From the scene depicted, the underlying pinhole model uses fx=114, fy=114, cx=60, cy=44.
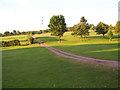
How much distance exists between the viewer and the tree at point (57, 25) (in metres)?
65.8

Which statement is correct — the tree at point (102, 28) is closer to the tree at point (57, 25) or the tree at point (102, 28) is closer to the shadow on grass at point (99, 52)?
the tree at point (57, 25)

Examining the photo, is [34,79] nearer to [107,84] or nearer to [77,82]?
[77,82]

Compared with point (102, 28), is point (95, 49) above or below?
below

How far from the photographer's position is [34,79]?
12.6 meters

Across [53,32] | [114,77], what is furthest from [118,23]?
[114,77]

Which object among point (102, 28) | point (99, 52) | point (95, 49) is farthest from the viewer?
point (102, 28)

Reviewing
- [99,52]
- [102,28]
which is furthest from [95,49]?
[102,28]

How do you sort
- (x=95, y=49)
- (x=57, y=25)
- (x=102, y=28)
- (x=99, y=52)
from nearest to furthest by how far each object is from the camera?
(x=99, y=52), (x=95, y=49), (x=57, y=25), (x=102, y=28)

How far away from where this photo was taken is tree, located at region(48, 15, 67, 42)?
2589 inches

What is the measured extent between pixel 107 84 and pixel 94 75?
2450mm

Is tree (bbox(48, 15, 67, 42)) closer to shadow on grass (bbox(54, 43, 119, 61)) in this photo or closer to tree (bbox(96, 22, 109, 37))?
tree (bbox(96, 22, 109, 37))

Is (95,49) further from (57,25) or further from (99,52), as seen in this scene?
(57,25)

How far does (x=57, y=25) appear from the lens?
6744 cm

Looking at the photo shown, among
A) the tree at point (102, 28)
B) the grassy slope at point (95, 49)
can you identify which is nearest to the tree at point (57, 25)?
the grassy slope at point (95, 49)
